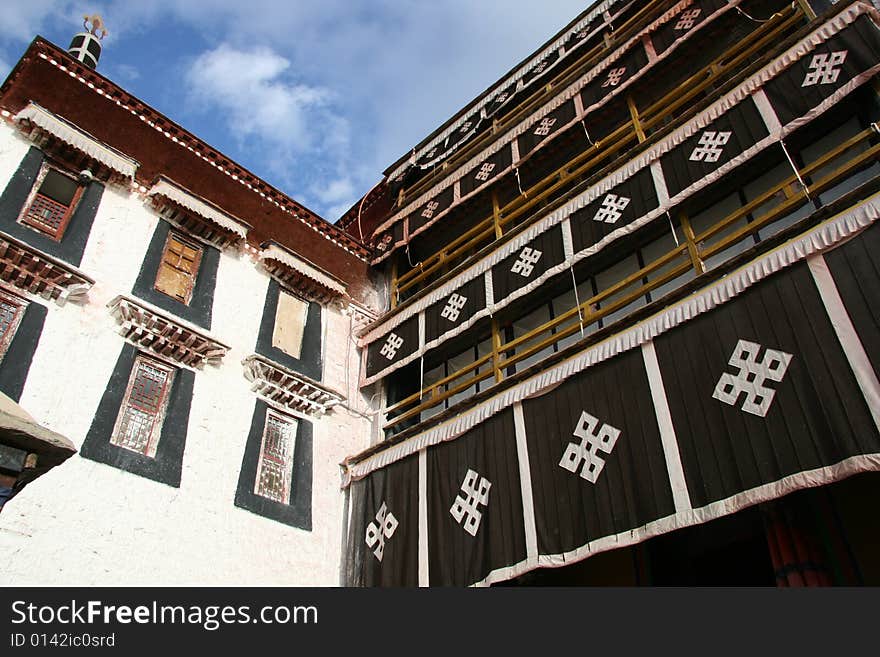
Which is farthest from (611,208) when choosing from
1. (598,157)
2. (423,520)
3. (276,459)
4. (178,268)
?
(178,268)

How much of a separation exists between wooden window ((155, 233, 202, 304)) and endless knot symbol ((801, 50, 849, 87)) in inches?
339

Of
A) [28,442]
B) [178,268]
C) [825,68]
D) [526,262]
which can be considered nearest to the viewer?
[28,442]

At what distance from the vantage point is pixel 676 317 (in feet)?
22.7

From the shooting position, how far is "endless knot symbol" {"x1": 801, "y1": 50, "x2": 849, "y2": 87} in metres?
7.03

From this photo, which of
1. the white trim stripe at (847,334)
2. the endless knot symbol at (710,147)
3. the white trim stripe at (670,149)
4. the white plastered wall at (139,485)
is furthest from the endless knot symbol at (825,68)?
the white plastered wall at (139,485)

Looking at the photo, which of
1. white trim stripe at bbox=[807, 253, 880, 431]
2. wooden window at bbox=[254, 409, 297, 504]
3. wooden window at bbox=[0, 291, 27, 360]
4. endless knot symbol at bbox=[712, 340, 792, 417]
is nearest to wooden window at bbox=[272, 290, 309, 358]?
wooden window at bbox=[254, 409, 297, 504]

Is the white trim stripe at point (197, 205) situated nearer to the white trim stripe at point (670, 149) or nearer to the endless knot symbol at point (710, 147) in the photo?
the white trim stripe at point (670, 149)

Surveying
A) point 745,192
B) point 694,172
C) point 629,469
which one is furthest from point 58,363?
point 745,192

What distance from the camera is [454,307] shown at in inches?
418

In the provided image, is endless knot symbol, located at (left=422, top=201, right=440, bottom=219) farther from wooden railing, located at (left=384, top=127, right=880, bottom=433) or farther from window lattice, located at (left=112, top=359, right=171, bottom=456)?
window lattice, located at (left=112, top=359, right=171, bottom=456)

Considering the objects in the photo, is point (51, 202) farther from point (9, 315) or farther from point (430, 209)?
point (430, 209)

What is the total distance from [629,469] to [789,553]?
1.57 m

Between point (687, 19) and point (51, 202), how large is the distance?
9.55 metres

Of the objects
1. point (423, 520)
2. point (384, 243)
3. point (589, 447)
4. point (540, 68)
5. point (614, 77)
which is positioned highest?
point (540, 68)
